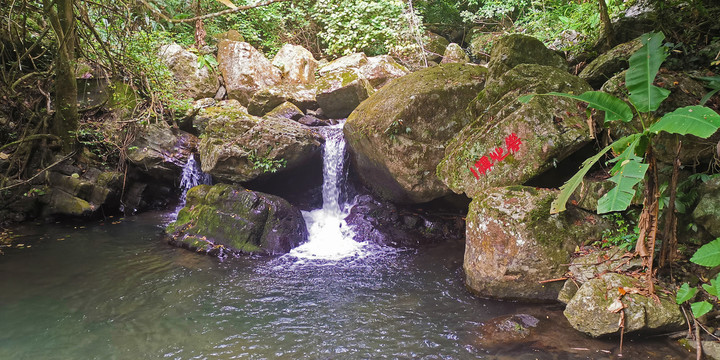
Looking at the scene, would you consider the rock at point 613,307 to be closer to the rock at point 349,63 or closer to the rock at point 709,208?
the rock at point 709,208

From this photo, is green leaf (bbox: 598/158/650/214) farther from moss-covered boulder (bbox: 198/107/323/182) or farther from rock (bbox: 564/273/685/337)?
moss-covered boulder (bbox: 198/107/323/182)

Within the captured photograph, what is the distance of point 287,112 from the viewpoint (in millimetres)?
10125

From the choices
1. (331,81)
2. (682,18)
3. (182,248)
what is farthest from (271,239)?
(682,18)

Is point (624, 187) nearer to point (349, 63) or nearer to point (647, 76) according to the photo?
point (647, 76)

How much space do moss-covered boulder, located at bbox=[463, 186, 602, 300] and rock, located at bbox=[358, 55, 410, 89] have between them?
23.1 ft

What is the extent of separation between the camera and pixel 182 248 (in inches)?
284

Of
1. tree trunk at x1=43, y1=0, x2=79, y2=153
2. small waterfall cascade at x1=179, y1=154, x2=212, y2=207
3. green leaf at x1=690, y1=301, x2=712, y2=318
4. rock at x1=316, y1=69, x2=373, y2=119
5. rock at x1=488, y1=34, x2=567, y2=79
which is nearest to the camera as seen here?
green leaf at x1=690, y1=301, x2=712, y2=318

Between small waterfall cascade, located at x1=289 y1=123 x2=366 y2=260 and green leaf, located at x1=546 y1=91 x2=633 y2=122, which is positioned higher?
green leaf, located at x1=546 y1=91 x2=633 y2=122

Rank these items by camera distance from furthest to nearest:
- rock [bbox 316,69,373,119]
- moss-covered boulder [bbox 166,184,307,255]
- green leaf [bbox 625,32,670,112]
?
rock [bbox 316,69,373,119] < moss-covered boulder [bbox 166,184,307,255] < green leaf [bbox 625,32,670,112]

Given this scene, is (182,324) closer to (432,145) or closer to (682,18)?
(432,145)

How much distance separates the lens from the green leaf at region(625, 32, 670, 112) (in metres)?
3.47

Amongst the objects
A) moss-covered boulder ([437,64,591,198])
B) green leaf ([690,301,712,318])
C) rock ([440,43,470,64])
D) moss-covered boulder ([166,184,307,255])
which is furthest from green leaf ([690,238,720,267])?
rock ([440,43,470,64])

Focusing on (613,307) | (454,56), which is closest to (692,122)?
(613,307)

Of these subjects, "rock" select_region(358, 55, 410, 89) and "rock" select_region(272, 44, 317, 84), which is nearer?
"rock" select_region(358, 55, 410, 89)
